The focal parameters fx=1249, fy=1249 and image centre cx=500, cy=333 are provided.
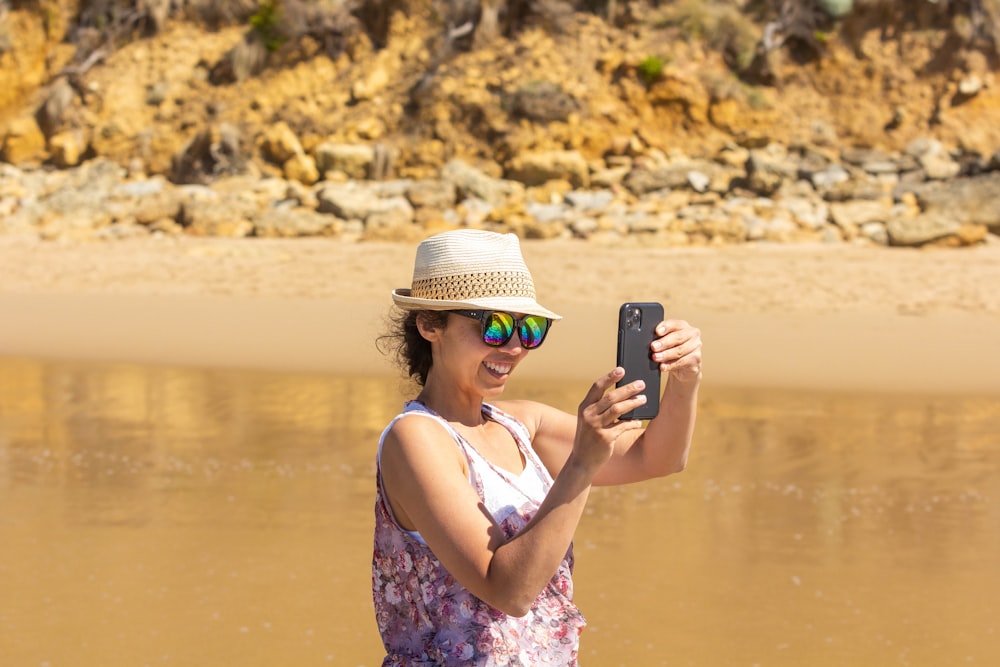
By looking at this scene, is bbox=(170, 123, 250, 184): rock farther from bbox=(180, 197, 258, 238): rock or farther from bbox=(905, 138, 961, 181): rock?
Answer: bbox=(905, 138, 961, 181): rock

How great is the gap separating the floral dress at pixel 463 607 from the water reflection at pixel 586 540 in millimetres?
1975

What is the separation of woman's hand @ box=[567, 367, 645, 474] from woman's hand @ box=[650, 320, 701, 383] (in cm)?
17

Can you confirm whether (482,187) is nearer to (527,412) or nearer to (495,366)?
(527,412)

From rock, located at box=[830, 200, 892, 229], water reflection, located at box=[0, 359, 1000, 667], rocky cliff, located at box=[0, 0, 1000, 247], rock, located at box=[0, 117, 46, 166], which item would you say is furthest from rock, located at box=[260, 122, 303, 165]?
water reflection, located at box=[0, 359, 1000, 667]

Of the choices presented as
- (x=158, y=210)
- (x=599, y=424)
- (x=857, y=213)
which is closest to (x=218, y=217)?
(x=158, y=210)

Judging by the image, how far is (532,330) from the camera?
2.04m

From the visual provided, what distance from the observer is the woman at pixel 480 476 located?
1799mm

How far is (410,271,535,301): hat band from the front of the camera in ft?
6.58

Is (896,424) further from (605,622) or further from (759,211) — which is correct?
(759,211)

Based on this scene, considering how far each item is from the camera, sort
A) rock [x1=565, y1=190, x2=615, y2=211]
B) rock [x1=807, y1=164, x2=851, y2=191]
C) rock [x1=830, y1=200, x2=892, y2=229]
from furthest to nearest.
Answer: rock [x1=807, y1=164, x2=851, y2=191]
rock [x1=565, y1=190, x2=615, y2=211]
rock [x1=830, y1=200, x2=892, y2=229]

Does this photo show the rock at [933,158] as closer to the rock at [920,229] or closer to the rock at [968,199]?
the rock at [968,199]

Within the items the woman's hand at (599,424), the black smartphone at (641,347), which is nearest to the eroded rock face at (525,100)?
the black smartphone at (641,347)

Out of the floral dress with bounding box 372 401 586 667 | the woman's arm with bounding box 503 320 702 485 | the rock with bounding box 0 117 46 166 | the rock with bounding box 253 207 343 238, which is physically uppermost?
the woman's arm with bounding box 503 320 702 485

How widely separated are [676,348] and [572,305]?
404 inches
